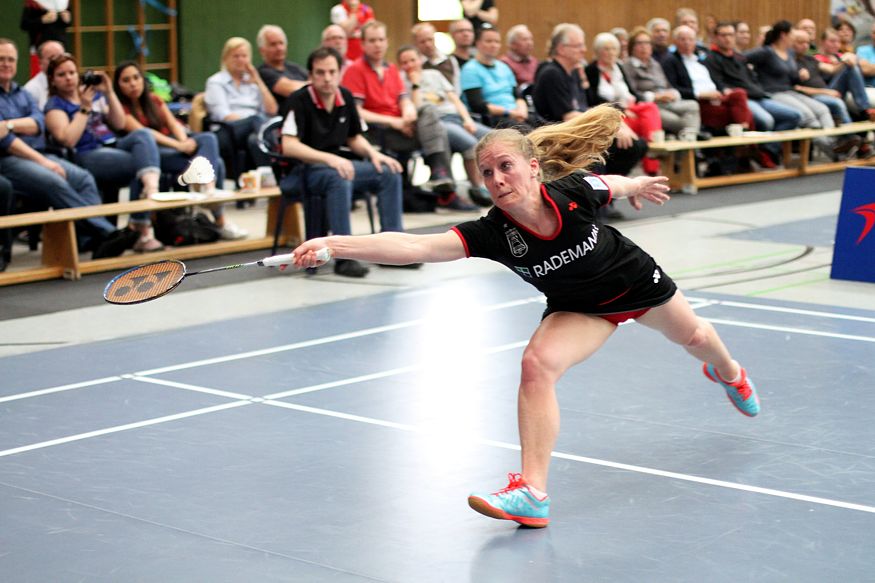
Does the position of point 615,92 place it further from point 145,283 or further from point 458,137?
point 145,283

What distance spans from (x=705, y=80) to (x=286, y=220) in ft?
21.6

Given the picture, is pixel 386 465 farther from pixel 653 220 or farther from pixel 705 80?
pixel 705 80

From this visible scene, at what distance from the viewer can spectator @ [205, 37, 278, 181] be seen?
40.7 ft

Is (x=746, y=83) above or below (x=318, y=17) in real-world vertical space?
below

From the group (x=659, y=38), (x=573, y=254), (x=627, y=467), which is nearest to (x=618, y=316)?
(x=573, y=254)

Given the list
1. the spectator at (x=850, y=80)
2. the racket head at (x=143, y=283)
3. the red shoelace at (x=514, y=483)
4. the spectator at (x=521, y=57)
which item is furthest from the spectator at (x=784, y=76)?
the racket head at (x=143, y=283)

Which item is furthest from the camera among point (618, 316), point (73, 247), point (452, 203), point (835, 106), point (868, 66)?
point (868, 66)

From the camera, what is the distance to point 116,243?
10164mm

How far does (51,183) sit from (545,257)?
598 cm

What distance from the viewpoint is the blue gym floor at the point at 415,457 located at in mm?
4379

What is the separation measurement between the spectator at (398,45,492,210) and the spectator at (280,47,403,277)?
2.73 meters

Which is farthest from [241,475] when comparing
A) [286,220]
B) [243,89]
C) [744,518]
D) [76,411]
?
[243,89]

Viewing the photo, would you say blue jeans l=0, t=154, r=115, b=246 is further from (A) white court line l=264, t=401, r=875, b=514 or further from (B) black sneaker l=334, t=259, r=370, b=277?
(A) white court line l=264, t=401, r=875, b=514

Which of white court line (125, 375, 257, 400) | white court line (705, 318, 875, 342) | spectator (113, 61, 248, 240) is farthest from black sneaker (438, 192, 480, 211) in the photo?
white court line (125, 375, 257, 400)
